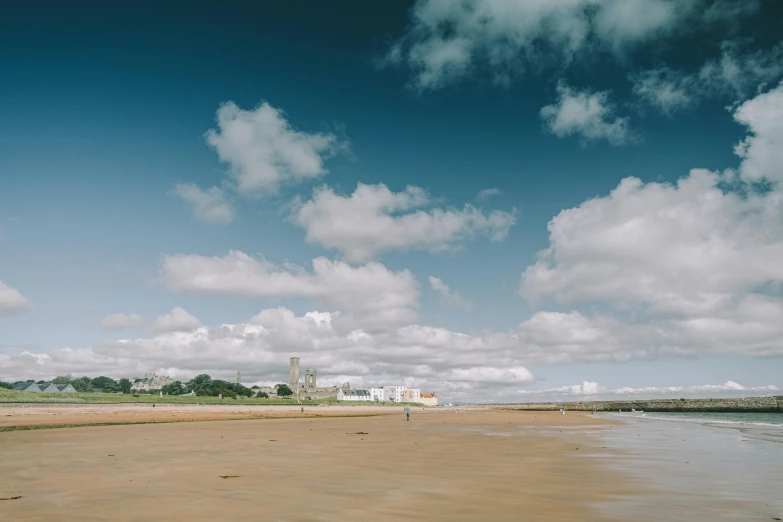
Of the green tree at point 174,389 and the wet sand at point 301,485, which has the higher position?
the wet sand at point 301,485

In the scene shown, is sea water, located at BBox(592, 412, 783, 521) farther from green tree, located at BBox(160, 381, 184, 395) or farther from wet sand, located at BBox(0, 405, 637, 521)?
green tree, located at BBox(160, 381, 184, 395)

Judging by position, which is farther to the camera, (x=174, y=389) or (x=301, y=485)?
(x=174, y=389)

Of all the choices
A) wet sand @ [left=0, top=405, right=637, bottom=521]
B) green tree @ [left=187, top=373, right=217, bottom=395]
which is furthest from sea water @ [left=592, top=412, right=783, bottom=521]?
green tree @ [left=187, top=373, right=217, bottom=395]

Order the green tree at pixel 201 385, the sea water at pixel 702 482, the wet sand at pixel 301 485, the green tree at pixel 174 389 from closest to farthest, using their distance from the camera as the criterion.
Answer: the wet sand at pixel 301 485 < the sea water at pixel 702 482 < the green tree at pixel 201 385 < the green tree at pixel 174 389

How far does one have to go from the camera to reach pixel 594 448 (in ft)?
74.6

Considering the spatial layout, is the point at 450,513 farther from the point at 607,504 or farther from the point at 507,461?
the point at 507,461

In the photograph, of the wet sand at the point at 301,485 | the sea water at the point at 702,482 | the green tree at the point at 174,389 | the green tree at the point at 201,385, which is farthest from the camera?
the green tree at the point at 174,389

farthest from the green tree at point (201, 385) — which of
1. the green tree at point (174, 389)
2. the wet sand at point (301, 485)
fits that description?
the wet sand at point (301, 485)

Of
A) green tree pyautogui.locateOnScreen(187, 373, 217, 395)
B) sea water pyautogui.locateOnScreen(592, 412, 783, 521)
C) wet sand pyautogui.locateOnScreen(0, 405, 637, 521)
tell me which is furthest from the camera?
green tree pyautogui.locateOnScreen(187, 373, 217, 395)

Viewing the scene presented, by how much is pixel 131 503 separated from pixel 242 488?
95.5 inches

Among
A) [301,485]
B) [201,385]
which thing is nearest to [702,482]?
[301,485]

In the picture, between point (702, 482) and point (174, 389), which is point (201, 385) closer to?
point (174, 389)

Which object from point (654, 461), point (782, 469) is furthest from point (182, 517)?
point (782, 469)

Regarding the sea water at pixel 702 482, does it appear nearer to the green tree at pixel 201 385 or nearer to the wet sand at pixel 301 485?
the wet sand at pixel 301 485
